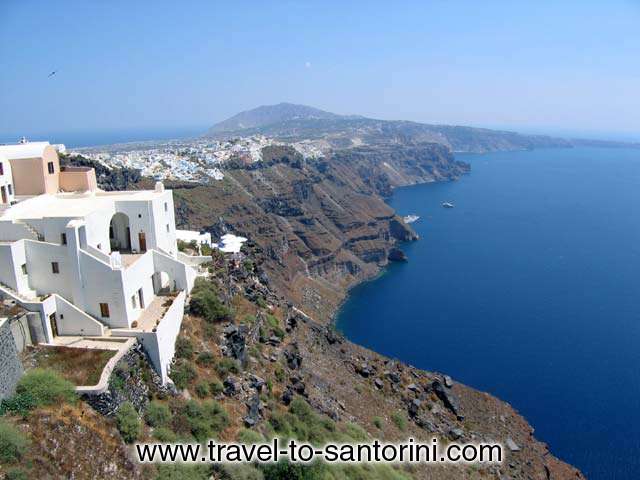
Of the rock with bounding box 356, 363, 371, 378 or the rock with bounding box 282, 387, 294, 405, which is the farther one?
the rock with bounding box 356, 363, 371, 378

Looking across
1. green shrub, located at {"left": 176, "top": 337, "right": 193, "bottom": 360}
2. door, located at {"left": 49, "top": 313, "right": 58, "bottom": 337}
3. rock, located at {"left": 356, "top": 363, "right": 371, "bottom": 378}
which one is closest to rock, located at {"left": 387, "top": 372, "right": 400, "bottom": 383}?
rock, located at {"left": 356, "top": 363, "right": 371, "bottom": 378}

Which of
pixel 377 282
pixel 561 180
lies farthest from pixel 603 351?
pixel 561 180

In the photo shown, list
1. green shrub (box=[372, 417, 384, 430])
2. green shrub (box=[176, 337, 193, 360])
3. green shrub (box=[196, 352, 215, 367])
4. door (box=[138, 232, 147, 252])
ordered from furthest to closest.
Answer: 1. green shrub (box=[372, 417, 384, 430])
2. door (box=[138, 232, 147, 252])
3. green shrub (box=[196, 352, 215, 367])
4. green shrub (box=[176, 337, 193, 360])

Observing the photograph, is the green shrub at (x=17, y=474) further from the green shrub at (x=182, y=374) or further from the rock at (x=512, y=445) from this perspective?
the rock at (x=512, y=445)

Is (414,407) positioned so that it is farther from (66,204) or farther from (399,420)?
(66,204)

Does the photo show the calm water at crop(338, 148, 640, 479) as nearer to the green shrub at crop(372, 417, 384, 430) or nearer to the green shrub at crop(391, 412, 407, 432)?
the green shrub at crop(391, 412, 407, 432)

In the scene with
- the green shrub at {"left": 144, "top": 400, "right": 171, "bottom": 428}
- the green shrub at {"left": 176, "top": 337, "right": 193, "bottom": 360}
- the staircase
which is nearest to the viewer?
the green shrub at {"left": 144, "top": 400, "right": 171, "bottom": 428}

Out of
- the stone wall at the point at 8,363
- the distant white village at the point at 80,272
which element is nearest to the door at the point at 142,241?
the distant white village at the point at 80,272
